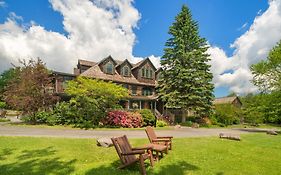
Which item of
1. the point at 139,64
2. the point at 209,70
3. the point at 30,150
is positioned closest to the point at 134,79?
the point at 139,64

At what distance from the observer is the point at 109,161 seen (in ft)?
24.9

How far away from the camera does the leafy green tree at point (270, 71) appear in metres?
23.4

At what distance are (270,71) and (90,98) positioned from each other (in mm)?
21537

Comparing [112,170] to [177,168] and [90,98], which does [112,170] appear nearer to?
[177,168]

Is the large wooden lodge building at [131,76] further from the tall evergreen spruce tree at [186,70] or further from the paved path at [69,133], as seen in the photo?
the paved path at [69,133]

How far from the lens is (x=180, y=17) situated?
31781mm

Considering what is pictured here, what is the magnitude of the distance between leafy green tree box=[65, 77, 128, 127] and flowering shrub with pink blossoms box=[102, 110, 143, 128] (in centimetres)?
75

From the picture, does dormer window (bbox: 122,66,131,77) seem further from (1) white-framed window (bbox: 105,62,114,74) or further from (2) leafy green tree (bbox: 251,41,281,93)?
(2) leafy green tree (bbox: 251,41,281,93)

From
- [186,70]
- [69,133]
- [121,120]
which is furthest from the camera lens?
[186,70]

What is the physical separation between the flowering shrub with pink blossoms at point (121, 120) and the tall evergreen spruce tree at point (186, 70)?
8138mm

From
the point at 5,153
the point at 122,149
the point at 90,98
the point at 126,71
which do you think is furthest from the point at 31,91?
the point at 122,149

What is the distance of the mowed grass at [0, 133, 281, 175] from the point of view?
654 cm

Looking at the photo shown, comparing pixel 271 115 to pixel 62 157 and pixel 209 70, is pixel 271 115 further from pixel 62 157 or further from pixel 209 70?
pixel 62 157

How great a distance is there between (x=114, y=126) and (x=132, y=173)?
15393 mm
